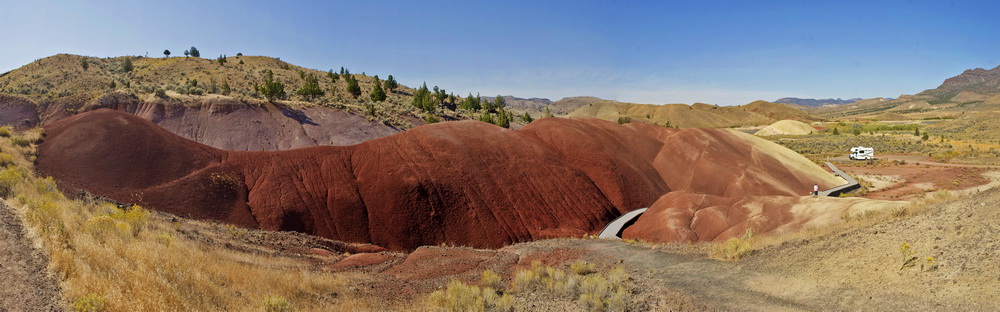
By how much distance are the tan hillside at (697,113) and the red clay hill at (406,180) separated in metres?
111

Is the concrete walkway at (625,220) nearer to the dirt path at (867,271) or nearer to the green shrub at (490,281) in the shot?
the dirt path at (867,271)

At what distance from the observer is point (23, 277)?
20.1ft

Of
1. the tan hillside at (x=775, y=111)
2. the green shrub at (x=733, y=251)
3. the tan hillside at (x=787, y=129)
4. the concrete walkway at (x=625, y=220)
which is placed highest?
the tan hillside at (x=775, y=111)

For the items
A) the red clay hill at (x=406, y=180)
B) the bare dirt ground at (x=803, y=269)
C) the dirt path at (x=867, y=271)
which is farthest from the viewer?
the red clay hill at (x=406, y=180)

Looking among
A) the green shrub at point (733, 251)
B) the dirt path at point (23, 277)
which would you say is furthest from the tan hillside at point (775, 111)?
the dirt path at point (23, 277)

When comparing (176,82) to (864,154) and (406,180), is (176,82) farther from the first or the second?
(864,154)

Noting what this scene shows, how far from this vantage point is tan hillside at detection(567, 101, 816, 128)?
14488 centimetres

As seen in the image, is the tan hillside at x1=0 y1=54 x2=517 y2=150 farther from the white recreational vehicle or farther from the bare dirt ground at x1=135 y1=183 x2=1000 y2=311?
the white recreational vehicle

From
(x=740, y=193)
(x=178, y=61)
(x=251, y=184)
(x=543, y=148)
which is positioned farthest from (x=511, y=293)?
(x=178, y=61)

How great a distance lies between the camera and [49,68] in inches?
2744

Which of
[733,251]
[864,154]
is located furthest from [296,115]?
[864,154]

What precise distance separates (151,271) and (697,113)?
163198mm

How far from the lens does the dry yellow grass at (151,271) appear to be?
6293 millimetres

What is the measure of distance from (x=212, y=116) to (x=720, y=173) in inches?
1762
